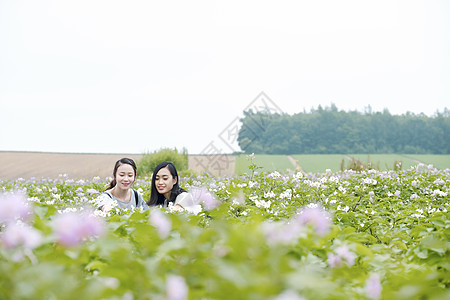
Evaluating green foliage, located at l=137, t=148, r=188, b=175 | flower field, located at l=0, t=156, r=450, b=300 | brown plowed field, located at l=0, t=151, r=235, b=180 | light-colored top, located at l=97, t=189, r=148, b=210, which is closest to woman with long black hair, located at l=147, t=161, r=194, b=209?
light-colored top, located at l=97, t=189, r=148, b=210

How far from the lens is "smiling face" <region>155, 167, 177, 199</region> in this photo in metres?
6.41

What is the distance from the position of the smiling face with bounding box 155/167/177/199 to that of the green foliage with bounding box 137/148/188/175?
38.3 ft

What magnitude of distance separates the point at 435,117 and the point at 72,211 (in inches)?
2484

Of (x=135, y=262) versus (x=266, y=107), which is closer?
(x=135, y=262)

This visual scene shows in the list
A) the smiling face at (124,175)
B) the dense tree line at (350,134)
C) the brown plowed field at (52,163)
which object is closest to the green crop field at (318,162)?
the dense tree line at (350,134)

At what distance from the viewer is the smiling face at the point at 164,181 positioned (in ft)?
21.0

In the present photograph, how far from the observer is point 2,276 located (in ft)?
4.85

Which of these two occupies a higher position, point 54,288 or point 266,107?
point 266,107

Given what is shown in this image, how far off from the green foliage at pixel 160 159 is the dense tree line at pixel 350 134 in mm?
35764

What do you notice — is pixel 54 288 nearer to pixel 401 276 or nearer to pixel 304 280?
pixel 304 280

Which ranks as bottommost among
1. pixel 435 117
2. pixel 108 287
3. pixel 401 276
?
pixel 401 276

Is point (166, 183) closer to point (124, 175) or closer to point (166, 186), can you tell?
point (166, 186)

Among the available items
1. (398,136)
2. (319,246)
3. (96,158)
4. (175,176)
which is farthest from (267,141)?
(319,246)

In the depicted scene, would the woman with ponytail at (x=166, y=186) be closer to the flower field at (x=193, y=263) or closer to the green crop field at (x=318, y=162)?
the flower field at (x=193, y=263)
